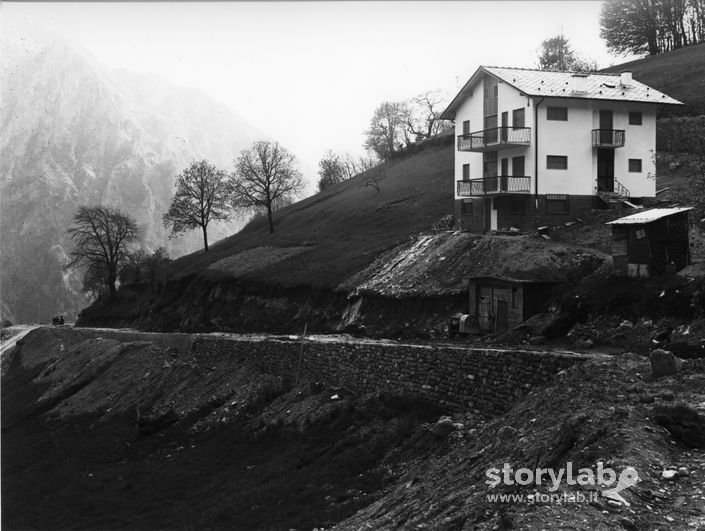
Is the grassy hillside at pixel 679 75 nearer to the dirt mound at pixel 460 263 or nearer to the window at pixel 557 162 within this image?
the window at pixel 557 162

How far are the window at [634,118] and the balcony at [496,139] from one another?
7.89 m

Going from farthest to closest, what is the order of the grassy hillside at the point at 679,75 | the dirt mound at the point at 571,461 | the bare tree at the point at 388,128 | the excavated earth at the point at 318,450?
the bare tree at the point at 388,128
the grassy hillside at the point at 679,75
the excavated earth at the point at 318,450
the dirt mound at the point at 571,461

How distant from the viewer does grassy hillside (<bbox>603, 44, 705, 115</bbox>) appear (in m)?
65.4

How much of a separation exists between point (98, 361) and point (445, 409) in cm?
3844

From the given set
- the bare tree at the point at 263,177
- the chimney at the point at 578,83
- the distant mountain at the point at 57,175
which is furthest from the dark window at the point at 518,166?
the distant mountain at the point at 57,175

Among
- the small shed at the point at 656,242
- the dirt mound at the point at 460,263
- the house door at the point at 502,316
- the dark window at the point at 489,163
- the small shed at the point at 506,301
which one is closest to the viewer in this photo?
the small shed at the point at 656,242

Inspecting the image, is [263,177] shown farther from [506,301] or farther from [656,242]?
[656,242]

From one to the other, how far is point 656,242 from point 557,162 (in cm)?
1736

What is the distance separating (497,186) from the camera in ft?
150

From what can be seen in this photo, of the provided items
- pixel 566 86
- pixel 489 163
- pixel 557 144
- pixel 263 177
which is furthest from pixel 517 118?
pixel 263 177

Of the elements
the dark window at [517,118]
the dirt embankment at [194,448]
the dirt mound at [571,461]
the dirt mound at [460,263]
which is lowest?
the dirt embankment at [194,448]

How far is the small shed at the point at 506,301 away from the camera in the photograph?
31.3 m

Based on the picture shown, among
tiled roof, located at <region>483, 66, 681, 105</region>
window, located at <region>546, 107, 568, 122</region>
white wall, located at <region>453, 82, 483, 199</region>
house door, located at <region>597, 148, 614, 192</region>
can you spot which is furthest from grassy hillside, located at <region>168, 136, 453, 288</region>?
house door, located at <region>597, 148, 614, 192</region>

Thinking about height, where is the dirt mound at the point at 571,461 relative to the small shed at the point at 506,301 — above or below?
below
